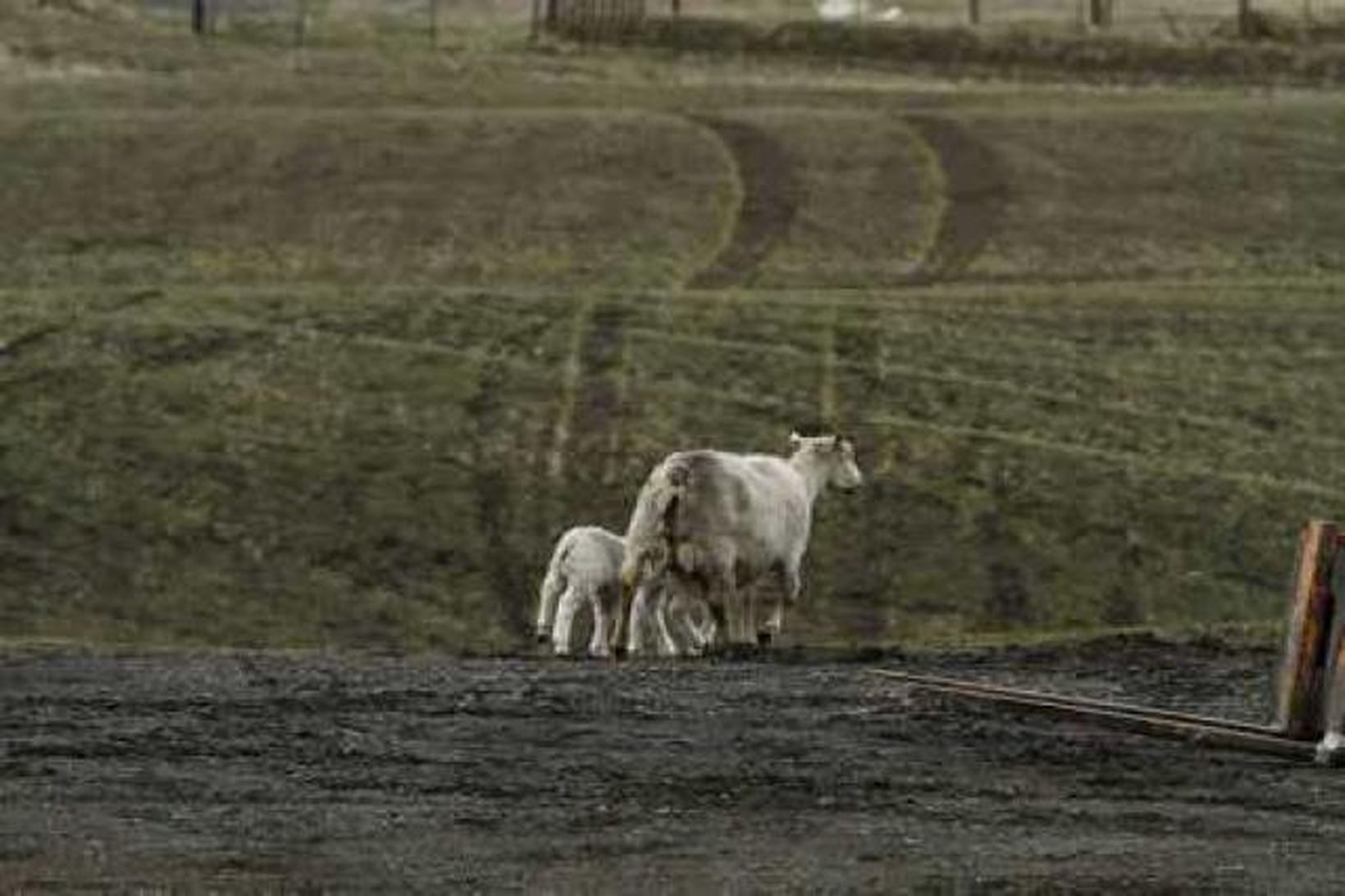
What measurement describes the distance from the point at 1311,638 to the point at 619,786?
191 inches

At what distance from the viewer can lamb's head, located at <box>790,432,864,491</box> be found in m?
37.8

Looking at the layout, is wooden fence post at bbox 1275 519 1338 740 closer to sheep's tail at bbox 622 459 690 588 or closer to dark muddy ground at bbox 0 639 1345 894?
dark muddy ground at bbox 0 639 1345 894

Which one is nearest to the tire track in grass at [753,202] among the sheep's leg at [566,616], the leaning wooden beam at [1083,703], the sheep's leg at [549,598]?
the sheep's leg at [549,598]

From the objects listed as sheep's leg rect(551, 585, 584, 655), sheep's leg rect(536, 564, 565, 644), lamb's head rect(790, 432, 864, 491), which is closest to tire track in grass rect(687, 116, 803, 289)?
lamb's head rect(790, 432, 864, 491)

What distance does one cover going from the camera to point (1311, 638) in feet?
77.5

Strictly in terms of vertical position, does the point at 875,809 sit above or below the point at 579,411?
above

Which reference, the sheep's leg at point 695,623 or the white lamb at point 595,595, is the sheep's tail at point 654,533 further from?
the white lamb at point 595,595

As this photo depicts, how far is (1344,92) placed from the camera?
91750mm

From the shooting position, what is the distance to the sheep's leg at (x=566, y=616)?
3456 centimetres

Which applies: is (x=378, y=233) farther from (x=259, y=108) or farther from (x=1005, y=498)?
(x=1005, y=498)

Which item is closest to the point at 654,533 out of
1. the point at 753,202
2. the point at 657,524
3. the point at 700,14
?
the point at 657,524

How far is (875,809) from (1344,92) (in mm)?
73586

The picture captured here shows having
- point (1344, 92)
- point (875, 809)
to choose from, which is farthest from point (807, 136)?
point (875, 809)

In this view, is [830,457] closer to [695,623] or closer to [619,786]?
[695,623]
